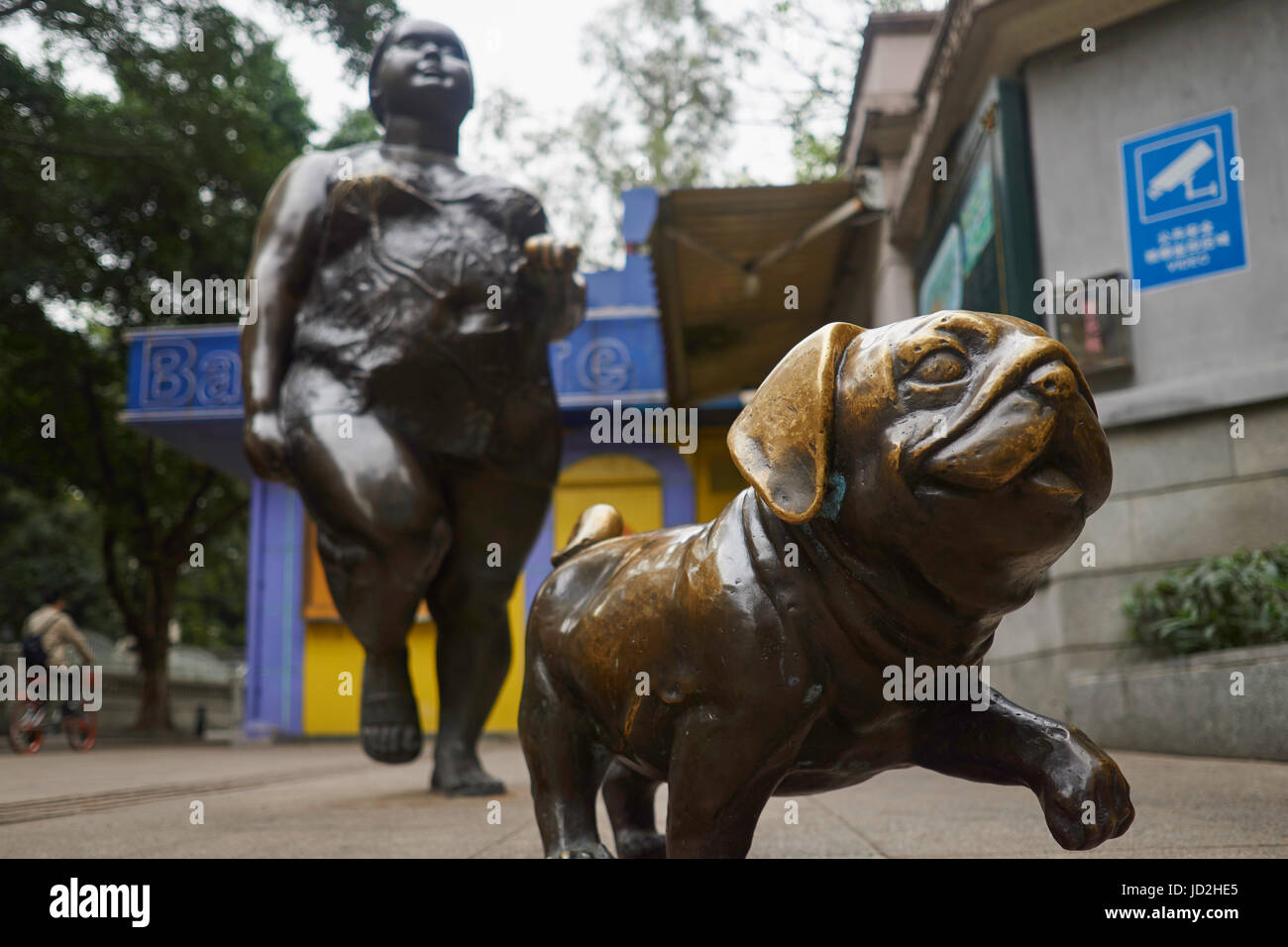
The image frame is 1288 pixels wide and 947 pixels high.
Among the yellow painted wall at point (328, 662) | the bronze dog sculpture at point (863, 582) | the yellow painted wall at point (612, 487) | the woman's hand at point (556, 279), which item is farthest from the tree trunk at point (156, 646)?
the bronze dog sculpture at point (863, 582)

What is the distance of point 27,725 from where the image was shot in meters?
10.6

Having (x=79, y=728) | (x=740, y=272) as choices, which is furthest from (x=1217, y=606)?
(x=79, y=728)

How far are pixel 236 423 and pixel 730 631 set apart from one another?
36.5 feet

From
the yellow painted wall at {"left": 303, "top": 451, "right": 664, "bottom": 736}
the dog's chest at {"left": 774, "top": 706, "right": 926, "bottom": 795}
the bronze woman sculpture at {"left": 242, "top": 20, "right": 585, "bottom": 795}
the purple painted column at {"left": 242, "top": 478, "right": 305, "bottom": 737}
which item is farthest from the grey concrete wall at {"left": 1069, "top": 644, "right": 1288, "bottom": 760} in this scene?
the purple painted column at {"left": 242, "top": 478, "right": 305, "bottom": 737}

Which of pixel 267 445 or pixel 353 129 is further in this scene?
pixel 353 129

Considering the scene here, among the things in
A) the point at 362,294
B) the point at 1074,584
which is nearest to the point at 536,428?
the point at 362,294

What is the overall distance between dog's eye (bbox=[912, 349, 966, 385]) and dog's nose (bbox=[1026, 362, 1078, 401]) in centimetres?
8

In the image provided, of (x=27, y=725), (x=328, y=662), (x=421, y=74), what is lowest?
(x=27, y=725)

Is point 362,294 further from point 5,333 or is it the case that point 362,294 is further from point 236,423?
point 5,333

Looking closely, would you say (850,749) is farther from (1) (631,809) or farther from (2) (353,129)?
(2) (353,129)

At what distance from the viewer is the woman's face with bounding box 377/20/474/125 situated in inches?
135

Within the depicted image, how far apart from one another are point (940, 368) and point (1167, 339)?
17.3 feet

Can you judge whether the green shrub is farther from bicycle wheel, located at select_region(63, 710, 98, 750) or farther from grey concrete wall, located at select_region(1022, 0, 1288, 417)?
bicycle wheel, located at select_region(63, 710, 98, 750)
